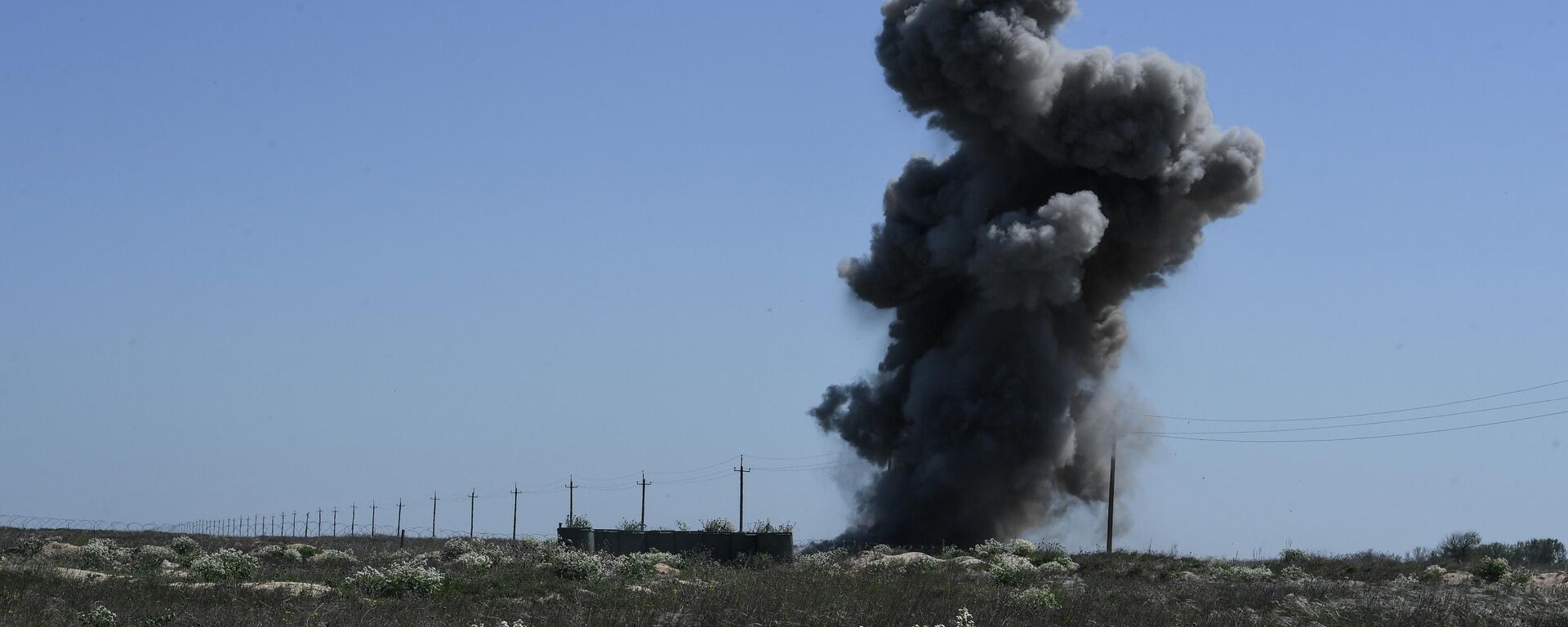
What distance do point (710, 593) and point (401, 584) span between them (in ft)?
16.9

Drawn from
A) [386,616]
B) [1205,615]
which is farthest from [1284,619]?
[386,616]

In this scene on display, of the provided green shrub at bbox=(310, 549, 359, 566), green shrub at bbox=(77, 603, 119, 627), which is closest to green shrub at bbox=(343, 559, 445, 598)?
green shrub at bbox=(77, 603, 119, 627)

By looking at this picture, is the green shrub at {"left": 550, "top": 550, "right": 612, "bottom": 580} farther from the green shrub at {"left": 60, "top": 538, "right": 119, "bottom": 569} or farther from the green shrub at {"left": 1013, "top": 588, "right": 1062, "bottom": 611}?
the green shrub at {"left": 60, "top": 538, "right": 119, "bottom": 569}

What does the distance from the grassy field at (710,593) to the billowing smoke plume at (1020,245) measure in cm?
1748

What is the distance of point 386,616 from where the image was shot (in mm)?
21469

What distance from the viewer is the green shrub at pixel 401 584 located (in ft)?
83.4

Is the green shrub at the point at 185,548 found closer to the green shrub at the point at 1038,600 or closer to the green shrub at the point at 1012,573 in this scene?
the green shrub at the point at 1012,573

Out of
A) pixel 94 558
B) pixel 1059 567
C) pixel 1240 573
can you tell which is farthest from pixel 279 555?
pixel 1240 573

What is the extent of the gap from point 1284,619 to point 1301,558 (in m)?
21.2

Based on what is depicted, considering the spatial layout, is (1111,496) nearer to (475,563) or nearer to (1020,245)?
(1020,245)

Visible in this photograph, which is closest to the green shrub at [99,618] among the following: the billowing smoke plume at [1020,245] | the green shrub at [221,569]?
the green shrub at [221,569]

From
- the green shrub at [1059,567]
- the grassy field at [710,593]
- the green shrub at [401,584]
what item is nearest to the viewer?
the grassy field at [710,593]

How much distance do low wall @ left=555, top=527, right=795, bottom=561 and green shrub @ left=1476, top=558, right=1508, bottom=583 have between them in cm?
1690

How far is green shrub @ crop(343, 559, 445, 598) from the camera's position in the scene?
25422 millimetres
